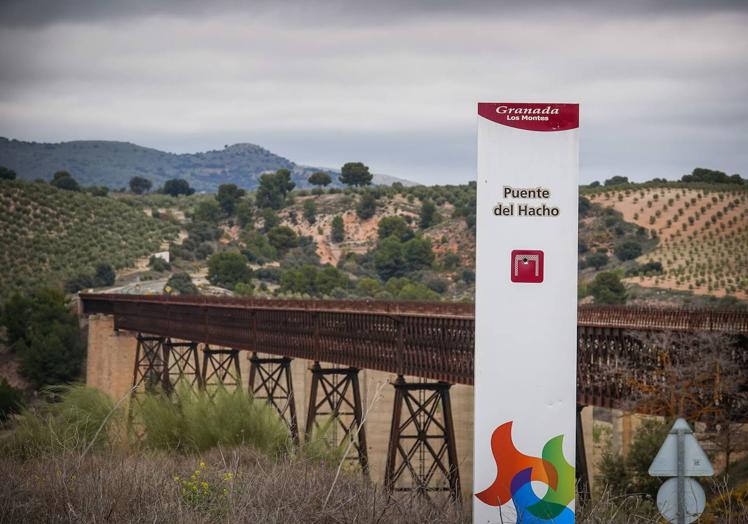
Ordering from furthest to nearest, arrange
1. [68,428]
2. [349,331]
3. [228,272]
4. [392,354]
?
[228,272], [349,331], [392,354], [68,428]

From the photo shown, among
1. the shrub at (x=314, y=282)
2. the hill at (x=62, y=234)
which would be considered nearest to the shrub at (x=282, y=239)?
the hill at (x=62, y=234)

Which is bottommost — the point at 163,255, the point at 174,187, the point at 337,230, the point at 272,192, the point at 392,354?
the point at 392,354

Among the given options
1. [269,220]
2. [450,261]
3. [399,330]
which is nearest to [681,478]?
[399,330]

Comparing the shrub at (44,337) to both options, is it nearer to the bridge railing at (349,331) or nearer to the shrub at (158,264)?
the bridge railing at (349,331)

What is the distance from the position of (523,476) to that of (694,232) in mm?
83129

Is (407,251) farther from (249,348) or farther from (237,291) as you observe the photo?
(249,348)

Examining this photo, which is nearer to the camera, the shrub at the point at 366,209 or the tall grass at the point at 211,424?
the tall grass at the point at 211,424

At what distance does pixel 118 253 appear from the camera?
295 feet

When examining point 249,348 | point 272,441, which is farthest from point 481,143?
point 249,348

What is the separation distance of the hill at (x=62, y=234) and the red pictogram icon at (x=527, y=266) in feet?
237

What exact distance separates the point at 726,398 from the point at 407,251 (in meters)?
73.0

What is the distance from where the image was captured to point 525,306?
273 inches

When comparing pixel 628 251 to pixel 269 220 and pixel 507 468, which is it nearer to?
pixel 269 220

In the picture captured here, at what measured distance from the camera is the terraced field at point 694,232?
2840 inches
